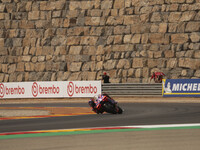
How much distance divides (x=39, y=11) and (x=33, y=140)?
1380 inches

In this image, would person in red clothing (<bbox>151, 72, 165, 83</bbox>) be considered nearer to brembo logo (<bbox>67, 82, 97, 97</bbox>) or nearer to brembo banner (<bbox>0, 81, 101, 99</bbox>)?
brembo banner (<bbox>0, 81, 101, 99</bbox>)

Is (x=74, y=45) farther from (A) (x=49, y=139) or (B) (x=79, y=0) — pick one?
(A) (x=49, y=139)

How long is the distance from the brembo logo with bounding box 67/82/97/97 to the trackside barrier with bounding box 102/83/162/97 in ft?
4.77

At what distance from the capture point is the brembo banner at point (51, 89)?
115 feet

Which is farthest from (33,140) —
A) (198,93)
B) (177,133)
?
(198,93)

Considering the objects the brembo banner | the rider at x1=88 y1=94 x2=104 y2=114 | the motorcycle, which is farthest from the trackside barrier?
the motorcycle

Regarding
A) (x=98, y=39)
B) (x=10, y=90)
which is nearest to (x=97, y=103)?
(x=10, y=90)

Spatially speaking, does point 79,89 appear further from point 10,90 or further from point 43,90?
point 10,90

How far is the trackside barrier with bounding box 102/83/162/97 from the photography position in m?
33.8

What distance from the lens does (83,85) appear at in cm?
3509

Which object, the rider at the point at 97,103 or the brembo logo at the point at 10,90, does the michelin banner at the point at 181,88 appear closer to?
the brembo logo at the point at 10,90

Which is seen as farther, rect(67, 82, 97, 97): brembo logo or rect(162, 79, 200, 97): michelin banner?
rect(67, 82, 97, 97): brembo logo

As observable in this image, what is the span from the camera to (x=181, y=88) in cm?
3203

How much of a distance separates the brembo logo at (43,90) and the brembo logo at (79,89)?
3.50 feet
